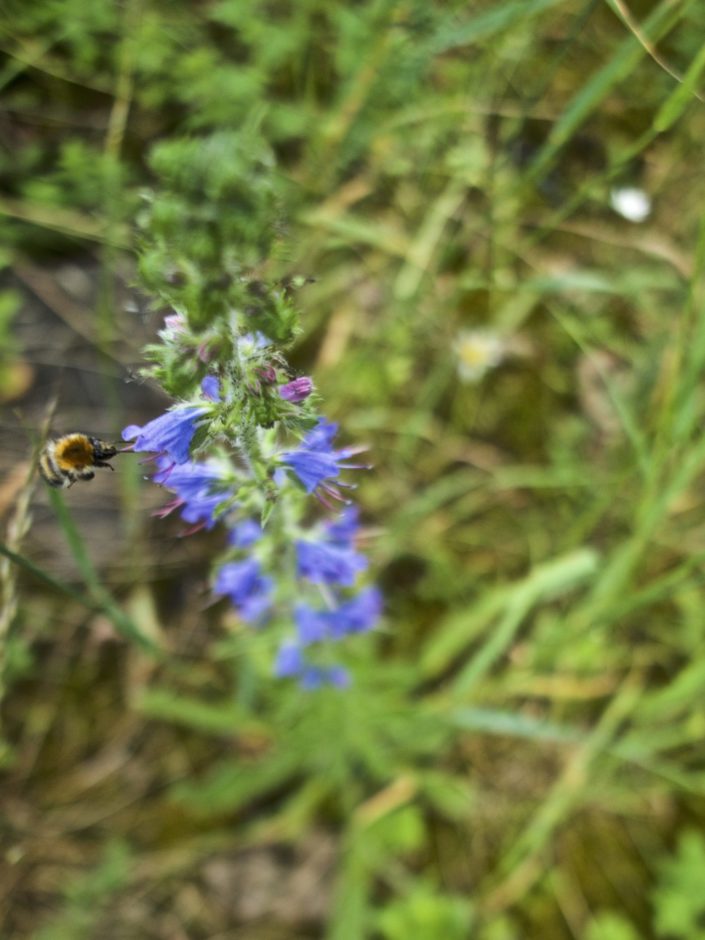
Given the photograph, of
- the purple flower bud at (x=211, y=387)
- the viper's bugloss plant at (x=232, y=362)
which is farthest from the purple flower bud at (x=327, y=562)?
the purple flower bud at (x=211, y=387)

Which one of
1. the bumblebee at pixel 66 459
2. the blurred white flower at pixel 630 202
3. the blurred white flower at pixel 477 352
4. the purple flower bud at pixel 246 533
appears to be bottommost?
the purple flower bud at pixel 246 533

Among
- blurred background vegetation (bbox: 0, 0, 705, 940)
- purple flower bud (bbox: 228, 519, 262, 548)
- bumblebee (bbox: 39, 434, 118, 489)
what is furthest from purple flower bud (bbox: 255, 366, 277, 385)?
blurred background vegetation (bbox: 0, 0, 705, 940)

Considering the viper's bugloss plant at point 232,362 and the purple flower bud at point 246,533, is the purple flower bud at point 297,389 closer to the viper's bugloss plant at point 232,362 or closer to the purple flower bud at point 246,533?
the viper's bugloss plant at point 232,362

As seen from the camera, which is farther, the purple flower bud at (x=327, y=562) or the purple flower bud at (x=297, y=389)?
the purple flower bud at (x=327, y=562)

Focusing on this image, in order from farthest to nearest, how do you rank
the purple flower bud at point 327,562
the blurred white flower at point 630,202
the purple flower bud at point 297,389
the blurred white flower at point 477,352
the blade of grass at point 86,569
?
the blurred white flower at point 477,352 < the blurred white flower at point 630,202 < the purple flower bud at point 327,562 < the blade of grass at point 86,569 < the purple flower bud at point 297,389

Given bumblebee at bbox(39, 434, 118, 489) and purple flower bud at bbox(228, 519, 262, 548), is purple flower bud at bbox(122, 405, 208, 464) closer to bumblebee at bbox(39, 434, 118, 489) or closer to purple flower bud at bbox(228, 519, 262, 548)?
bumblebee at bbox(39, 434, 118, 489)

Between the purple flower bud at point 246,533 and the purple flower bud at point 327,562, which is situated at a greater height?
the purple flower bud at point 246,533

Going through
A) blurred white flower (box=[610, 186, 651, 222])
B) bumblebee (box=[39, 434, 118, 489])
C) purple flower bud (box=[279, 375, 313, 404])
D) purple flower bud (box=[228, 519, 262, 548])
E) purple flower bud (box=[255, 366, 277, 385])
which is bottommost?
purple flower bud (box=[279, 375, 313, 404])

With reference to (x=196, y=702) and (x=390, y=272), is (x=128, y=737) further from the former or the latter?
(x=390, y=272)
